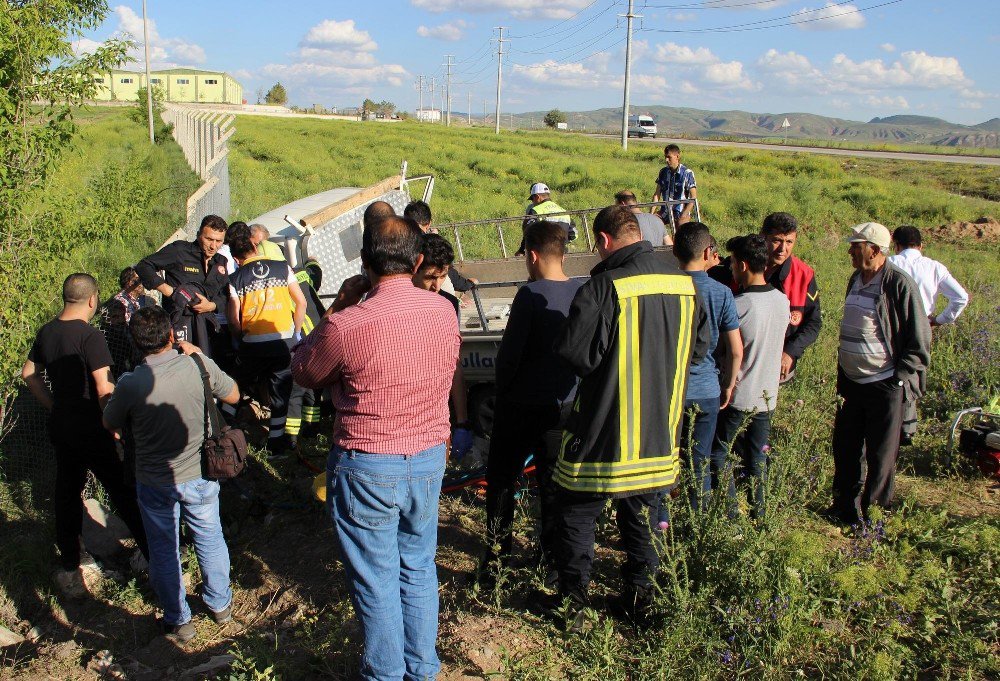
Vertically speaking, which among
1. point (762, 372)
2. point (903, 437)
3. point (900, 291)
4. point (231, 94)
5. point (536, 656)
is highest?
point (231, 94)

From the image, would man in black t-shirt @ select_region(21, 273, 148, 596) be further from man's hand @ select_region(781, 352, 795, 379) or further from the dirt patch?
the dirt patch

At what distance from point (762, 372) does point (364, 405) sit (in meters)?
2.57

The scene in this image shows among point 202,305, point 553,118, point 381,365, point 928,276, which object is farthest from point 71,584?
point 553,118

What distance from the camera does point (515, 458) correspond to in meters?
4.02

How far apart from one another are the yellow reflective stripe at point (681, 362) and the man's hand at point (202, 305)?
4.05 meters

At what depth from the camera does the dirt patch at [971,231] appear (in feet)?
54.4

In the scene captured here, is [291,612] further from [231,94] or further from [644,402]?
[231,94]

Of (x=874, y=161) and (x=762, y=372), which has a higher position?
(x=874, y=161)

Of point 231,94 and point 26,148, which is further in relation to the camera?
point 231,94

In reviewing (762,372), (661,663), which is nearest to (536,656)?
(661,663)

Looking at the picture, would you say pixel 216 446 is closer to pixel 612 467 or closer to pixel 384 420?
pixel 384 420

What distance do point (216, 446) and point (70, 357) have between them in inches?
48.7

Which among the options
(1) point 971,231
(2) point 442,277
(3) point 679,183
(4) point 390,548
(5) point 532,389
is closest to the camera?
(4) point 390,548

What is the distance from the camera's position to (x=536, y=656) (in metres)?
3.48
